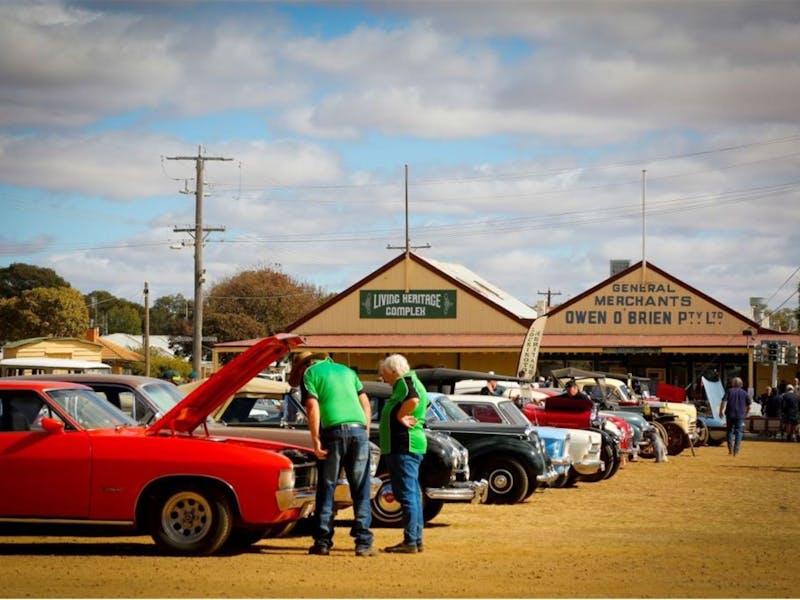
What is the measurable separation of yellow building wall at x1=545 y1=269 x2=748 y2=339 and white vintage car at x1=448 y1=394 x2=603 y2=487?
35797mm

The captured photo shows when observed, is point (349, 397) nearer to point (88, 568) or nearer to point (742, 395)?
point (88, 568)

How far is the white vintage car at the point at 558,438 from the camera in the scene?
19.2m

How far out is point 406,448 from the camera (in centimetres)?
1202

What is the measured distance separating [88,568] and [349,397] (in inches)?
102

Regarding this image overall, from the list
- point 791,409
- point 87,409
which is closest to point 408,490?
point 87,409

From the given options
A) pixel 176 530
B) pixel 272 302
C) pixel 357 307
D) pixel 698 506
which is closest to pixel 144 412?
pixel 176 530

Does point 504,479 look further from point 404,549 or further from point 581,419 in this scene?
point 581,419

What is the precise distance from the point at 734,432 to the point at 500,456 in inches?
590

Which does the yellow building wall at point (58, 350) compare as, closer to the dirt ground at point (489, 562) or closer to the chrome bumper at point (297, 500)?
the dirt ground at point (489, 562)

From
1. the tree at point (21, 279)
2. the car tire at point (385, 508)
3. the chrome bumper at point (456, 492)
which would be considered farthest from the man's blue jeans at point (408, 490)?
the tree at point (21, 279)

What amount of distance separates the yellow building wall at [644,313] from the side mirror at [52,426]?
46.9m

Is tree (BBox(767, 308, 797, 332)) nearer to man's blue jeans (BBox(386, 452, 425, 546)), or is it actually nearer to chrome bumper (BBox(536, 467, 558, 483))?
chrome bumper (BBox(536, 467, 558, 483))

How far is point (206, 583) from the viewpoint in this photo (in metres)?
10.1

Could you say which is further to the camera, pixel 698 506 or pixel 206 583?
pixel 698 506
